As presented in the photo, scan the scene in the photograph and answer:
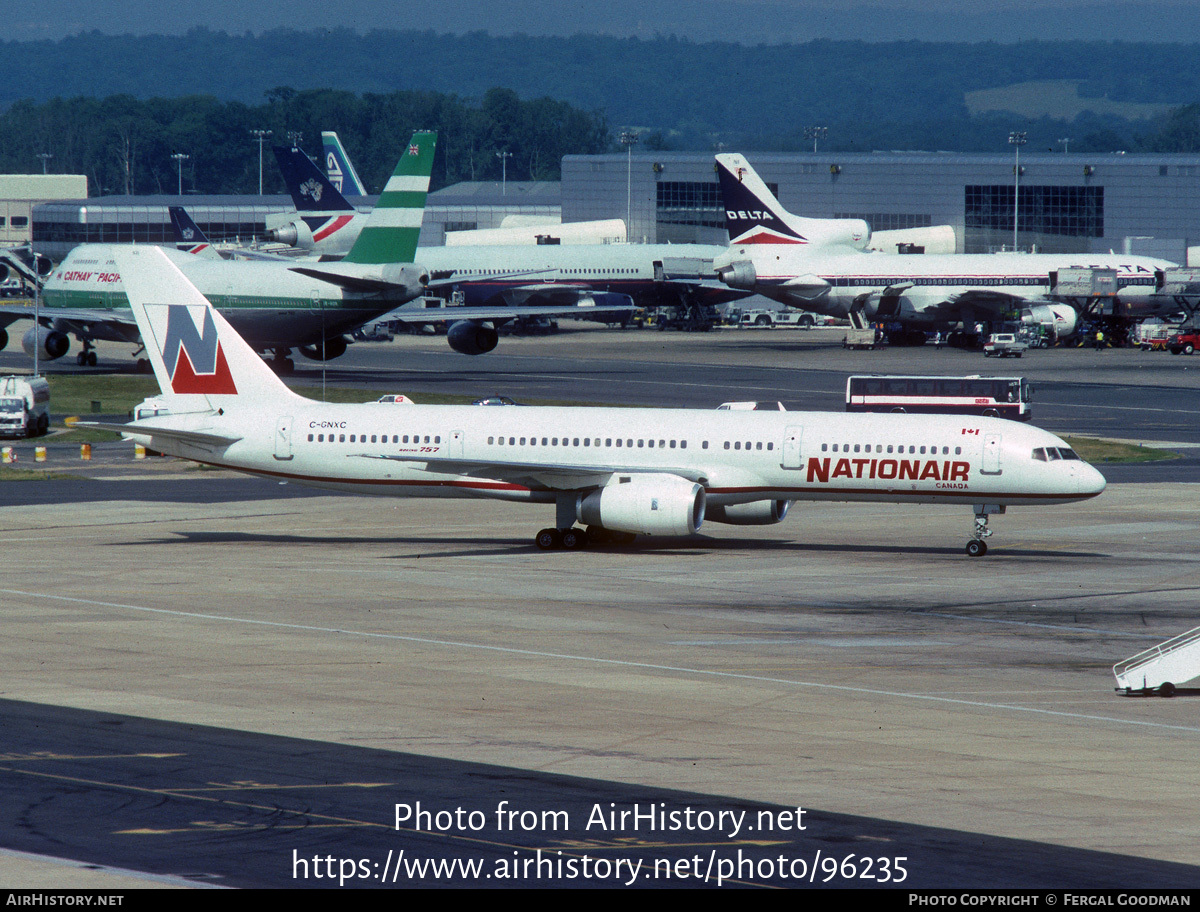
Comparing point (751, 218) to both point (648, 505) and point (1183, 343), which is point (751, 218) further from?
point (648, 505)

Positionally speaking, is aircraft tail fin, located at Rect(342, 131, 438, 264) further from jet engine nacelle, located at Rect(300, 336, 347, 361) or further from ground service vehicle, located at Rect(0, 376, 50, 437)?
ground service vehicle, located at Rect(0, 376, 50, 437)

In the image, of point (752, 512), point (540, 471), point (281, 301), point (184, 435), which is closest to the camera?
point (540, 471)

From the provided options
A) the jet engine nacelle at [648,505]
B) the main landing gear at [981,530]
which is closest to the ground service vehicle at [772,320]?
the main landing gear at [981,530]

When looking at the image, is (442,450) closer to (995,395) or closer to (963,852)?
(963,852)

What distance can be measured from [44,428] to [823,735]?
5896cm

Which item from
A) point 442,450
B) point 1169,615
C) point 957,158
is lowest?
point 1169,615

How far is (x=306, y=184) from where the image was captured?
143m

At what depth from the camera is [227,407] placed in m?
50.6

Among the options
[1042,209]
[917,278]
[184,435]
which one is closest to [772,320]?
[1042,209]

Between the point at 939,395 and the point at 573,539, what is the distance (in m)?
37.5

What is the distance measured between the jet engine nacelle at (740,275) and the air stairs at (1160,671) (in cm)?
10426

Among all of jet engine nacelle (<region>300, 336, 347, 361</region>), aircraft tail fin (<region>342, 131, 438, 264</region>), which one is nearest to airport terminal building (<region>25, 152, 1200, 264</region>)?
jet engine nacelle (<region>300, 336, 347, 361</region>)

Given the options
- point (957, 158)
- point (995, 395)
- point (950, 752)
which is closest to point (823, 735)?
point (950, 752)

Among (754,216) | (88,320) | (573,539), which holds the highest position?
(754,216)
